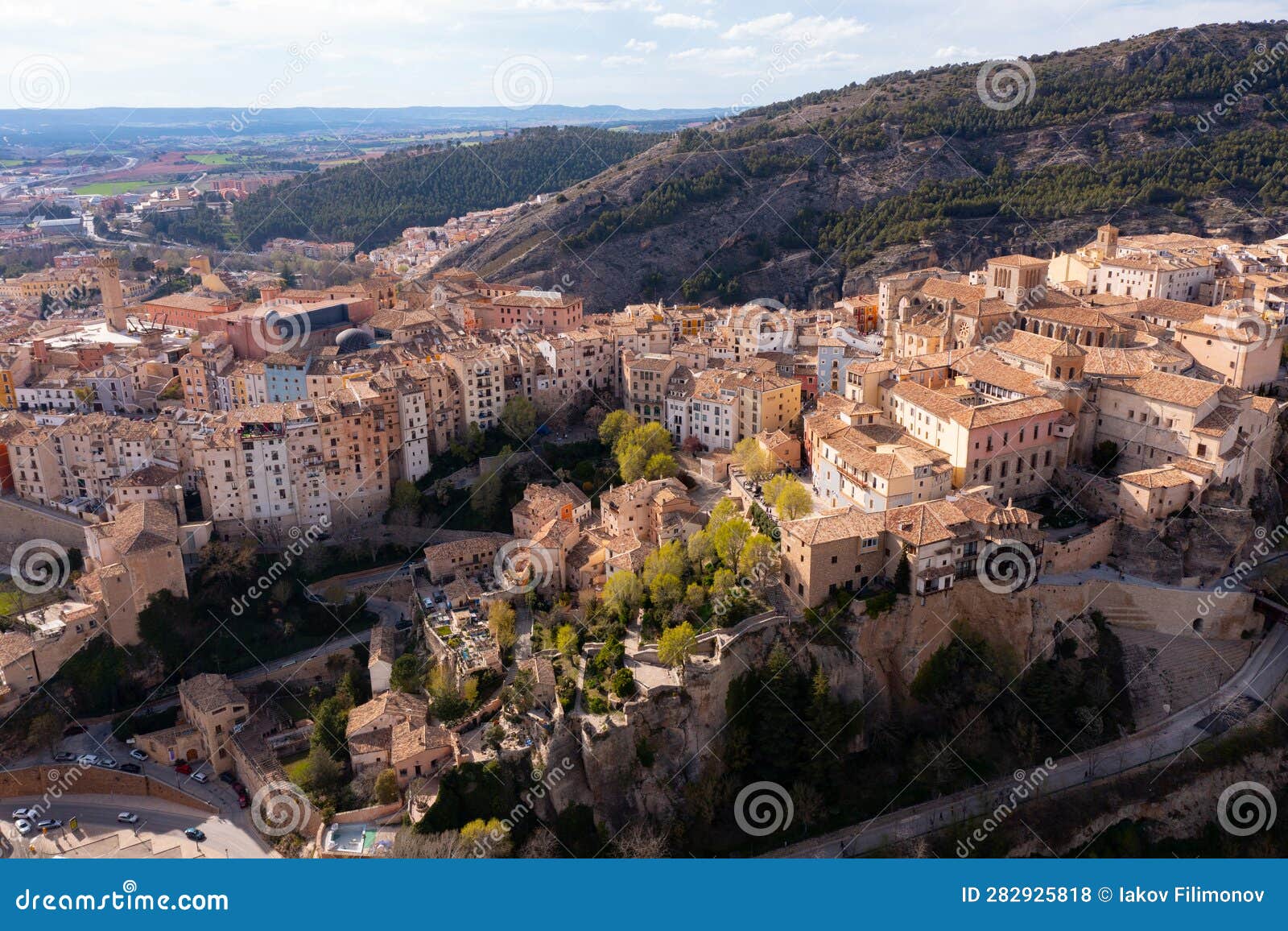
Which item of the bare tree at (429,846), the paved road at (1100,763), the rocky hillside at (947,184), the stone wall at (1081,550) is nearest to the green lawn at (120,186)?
the rocky hillside at (947,184)

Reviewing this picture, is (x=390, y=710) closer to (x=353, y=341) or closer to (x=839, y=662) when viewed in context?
(x=839, y=662)

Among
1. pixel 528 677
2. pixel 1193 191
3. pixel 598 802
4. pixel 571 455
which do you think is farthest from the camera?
pixel 1193 191

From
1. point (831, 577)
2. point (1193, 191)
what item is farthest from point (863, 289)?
point (831, 577)

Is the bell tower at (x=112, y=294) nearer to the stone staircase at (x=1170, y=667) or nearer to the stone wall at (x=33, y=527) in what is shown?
the stone wall at (x=33, y=527)

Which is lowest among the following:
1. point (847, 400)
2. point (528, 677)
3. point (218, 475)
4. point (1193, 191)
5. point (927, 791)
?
point (927, 791)

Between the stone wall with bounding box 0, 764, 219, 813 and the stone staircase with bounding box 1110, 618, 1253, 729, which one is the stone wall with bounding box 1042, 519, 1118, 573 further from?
the stone wall with bounding box 0, 764, 219, 813

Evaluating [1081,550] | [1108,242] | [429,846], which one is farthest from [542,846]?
[1108,242]

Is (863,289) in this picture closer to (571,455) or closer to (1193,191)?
(1193,191)
